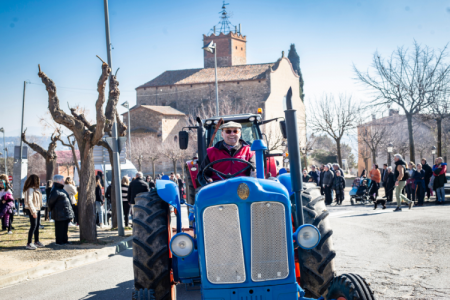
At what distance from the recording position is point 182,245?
4.03 meters

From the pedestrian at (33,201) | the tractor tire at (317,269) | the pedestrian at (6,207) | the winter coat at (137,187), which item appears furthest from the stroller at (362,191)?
the tractor tire at (317,269)

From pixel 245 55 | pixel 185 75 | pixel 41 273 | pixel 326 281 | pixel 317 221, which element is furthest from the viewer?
pixel 245 55

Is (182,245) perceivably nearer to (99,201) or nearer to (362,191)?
(99,201)

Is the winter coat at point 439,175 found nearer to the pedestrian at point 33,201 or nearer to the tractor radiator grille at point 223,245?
the pedestrian at point 33,201

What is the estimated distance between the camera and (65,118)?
38.2 feet

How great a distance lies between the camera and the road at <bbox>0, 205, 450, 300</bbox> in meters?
6.27

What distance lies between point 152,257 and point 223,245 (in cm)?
122

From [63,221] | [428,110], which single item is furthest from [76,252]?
[428,110]

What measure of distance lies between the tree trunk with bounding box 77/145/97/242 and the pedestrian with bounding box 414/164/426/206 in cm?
1254

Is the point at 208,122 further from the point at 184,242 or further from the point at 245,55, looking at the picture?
the point at 245,55

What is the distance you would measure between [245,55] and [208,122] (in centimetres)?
7381

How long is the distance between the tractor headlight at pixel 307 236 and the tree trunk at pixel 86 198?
898 centimetres

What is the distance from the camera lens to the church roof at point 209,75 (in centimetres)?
6900

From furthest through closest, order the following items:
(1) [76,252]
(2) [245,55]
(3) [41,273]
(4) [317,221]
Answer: (2) [245,55] < (1) [76,252] < (3) [41,273] < (4) [317,221]
